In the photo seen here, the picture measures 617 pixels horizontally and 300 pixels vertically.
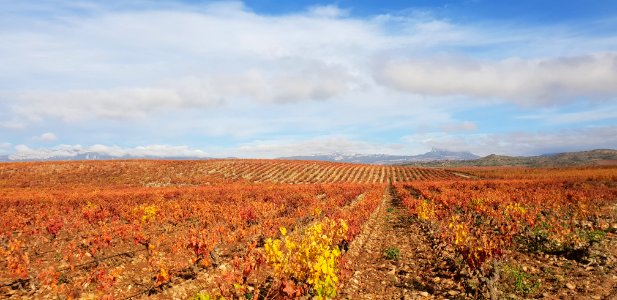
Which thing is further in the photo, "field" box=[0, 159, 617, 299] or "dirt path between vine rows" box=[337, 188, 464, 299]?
"dirt path between vine rows" box=[337, 188, 464, 299]

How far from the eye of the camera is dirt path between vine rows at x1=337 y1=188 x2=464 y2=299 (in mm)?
9875

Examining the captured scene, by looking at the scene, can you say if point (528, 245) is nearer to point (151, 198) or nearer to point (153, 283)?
point (153, 283)

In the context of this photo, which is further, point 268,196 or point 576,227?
point 268,196

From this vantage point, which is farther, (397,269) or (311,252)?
(397,269)

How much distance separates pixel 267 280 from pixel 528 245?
10637 mm

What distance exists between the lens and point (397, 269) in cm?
1193

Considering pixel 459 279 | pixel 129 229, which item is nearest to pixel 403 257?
pixel 459 279

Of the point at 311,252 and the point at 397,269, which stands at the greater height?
the point at 311,252

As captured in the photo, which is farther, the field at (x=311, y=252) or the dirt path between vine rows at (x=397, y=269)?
the dirt path between vine rows at (x=397, y=269)

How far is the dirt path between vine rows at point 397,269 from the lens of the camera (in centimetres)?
988

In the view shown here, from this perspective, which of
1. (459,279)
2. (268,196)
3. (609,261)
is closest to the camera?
(459,279)

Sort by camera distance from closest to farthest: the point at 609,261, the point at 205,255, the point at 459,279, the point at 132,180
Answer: the point at 459,279, the point at 609,261, the point at 205,255, the point at 132,180

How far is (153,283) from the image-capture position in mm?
10719

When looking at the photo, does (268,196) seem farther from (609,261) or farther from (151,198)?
(609,261)
